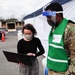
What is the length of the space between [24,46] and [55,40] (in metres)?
1.38

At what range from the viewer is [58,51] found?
7.82ft

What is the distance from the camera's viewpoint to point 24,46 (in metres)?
3.71

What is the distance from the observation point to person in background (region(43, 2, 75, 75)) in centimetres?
229

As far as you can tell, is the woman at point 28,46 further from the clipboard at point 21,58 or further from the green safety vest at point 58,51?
the green safety vest at point 58,51

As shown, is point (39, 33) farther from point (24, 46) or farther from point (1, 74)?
point (24, 46)

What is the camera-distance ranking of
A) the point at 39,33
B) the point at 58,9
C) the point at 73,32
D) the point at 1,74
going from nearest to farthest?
the point at 73,32, the point at 58,9, the point at 1,74, the point at 39,33

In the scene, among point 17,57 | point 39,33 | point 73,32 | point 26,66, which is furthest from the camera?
point 39,33

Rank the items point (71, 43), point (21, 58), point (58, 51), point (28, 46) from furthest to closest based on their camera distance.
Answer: point (28, 46)
point (21, 58)
point (58, 51)
point (71, 43)

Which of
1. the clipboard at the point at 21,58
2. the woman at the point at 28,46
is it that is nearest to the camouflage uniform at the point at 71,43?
the clipboard at the point at 21,58

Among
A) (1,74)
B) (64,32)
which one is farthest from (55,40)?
(1,74)

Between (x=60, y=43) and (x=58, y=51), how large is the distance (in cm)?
10

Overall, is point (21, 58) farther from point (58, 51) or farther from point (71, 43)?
point (71, 43)

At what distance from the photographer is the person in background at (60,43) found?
7.52 feet

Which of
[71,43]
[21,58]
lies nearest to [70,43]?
[71,43]
